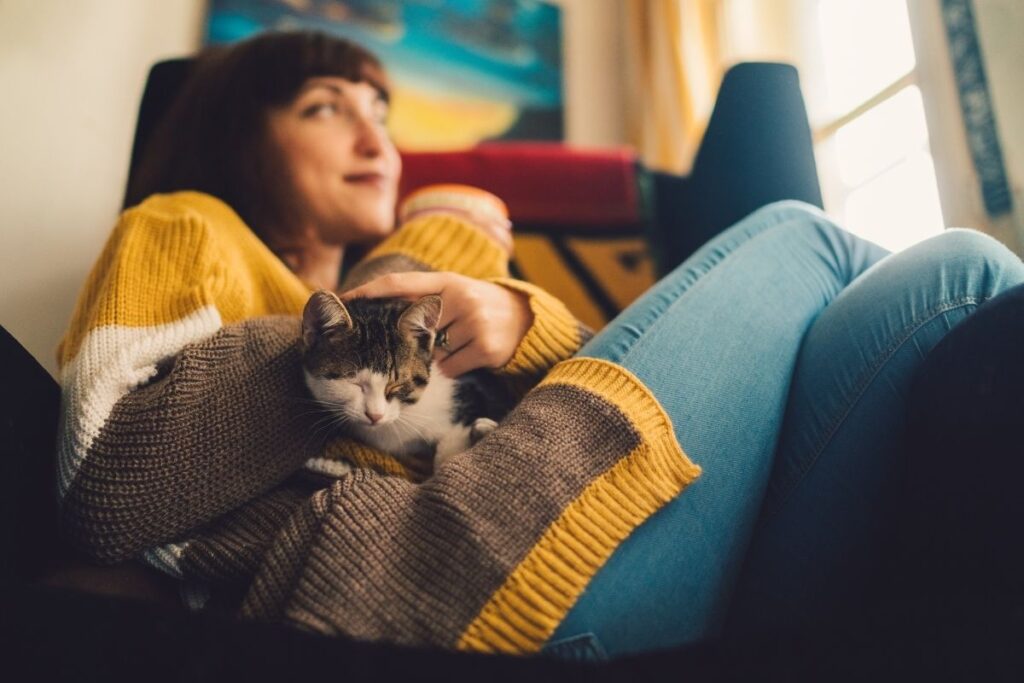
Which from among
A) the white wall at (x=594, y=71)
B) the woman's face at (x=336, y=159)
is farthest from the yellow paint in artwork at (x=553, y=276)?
the white wall at (x=594, y=71)

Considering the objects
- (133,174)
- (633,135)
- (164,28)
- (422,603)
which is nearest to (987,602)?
(422,603)

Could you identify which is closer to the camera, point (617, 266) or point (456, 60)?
point (617, 266)

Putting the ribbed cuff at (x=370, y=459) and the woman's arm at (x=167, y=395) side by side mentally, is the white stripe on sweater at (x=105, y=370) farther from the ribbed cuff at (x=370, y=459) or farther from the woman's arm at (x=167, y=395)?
the ribbed cuff at (x=370, y=459)

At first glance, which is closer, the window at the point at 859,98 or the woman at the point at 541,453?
the woman at the point at 541,453

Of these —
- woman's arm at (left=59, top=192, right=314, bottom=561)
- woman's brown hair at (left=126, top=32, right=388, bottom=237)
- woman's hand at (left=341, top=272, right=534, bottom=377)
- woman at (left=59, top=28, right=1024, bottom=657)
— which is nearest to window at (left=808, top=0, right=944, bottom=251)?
woman at (left=59, top=28, right=1024, bottom=657)

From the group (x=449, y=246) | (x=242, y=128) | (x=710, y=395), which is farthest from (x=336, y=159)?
(x=710, y=395)

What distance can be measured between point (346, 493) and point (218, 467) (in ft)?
0.53

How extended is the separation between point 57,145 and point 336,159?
656 mm

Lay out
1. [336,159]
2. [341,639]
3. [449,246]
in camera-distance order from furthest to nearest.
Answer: [336,159], [449,246], [341,639]

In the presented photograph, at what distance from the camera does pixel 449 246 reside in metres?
0.97

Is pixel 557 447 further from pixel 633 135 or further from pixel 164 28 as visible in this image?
pixel 633 135

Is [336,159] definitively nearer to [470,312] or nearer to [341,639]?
[470,312]

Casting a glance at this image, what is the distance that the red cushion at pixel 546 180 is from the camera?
5.30 feet

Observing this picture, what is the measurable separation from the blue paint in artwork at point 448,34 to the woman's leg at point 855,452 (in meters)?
1.95
